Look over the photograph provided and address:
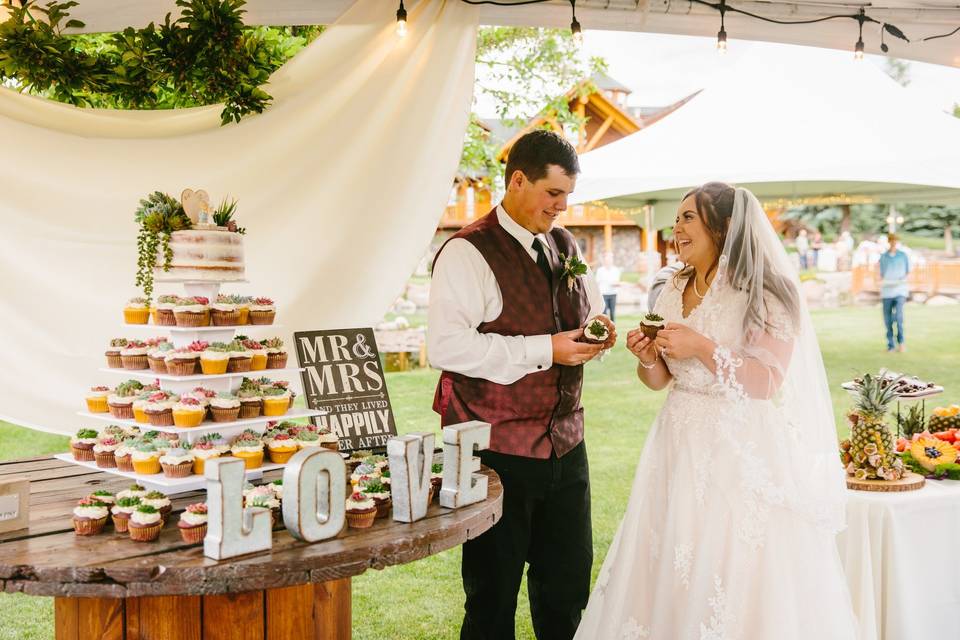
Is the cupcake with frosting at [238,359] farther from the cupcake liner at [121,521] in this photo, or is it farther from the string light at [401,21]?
the string light at [401,21]

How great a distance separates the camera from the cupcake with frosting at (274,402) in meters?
2.50

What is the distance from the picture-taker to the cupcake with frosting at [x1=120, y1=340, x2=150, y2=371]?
254cm

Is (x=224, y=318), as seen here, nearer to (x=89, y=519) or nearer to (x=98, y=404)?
(x=98, y=404)

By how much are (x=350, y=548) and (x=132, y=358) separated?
1.06 m

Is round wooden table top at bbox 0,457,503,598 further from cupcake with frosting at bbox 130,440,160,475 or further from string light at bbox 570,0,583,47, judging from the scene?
string light at bbox 570,0,583,47

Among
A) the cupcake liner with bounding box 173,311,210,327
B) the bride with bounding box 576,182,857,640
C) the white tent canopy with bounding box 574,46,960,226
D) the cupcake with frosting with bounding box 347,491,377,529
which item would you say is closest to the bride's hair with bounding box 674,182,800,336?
the bride with bounding box 576,182,857,640

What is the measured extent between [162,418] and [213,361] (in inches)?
7.9

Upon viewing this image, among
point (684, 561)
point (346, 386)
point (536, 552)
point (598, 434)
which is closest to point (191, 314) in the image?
point (346, 386)

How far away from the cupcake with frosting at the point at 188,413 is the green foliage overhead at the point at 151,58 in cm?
143

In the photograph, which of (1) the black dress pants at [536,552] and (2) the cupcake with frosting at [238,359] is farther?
(1) the black dress pants at [536,552]

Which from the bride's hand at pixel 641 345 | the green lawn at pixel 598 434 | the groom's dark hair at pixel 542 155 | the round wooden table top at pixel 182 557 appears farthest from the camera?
the green lawn at pixel 598 434

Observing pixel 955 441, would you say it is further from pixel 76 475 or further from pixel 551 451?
pixel 76 475

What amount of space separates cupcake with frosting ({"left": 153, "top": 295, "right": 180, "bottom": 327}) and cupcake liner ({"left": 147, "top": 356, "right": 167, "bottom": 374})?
4.1 inches

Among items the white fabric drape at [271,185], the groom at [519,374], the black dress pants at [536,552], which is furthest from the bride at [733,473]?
the white fabric drape at [271,185]
